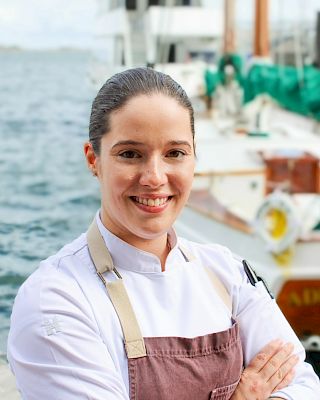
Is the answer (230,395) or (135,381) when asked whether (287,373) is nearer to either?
(230,395)

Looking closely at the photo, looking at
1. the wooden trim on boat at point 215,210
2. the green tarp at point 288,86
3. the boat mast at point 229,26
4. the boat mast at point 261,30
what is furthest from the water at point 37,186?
the boat mast at point 229,26

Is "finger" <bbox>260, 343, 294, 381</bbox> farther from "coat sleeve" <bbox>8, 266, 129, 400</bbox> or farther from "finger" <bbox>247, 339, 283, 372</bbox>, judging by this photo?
"coat sleeve" <bbox>8, 266, 129, 400</bbox>

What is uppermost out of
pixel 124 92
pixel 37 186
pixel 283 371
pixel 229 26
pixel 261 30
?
pixel 229 26

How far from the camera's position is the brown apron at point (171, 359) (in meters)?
1.61

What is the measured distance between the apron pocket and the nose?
477 mm

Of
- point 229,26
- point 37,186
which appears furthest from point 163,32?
point 37,186

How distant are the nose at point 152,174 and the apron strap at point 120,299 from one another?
185 millimetres

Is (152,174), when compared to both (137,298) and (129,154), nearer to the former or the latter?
(129,154)

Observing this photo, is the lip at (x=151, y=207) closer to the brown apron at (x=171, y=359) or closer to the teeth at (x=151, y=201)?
the teeth at (x=151, y=201)

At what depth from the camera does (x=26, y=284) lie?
1623 mm

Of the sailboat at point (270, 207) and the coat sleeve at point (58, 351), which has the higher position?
the coat sleeve at point (58, 351)

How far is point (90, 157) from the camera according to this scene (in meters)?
1.78

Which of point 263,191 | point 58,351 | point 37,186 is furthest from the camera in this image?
point 37,186

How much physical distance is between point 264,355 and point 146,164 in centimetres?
58
